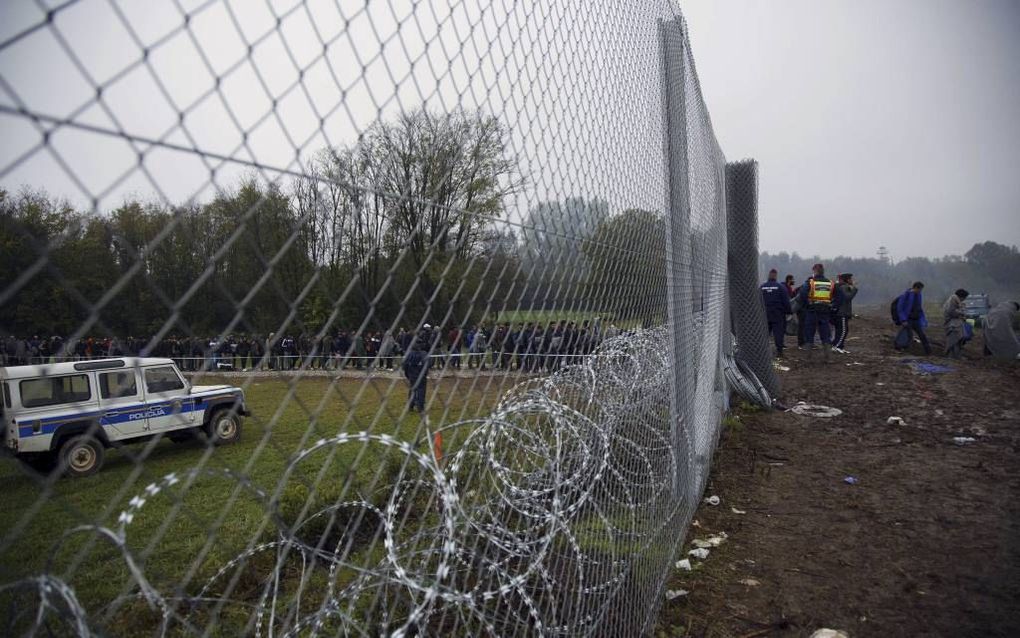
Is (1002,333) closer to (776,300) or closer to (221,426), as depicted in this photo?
(776,300)

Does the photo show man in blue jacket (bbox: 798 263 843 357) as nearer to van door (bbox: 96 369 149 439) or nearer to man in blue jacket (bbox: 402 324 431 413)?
van door (bbox: 96 369 149 439)

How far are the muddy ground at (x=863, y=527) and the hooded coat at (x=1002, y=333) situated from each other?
18.4 ft

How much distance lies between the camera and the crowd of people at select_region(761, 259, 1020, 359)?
12.6 meters

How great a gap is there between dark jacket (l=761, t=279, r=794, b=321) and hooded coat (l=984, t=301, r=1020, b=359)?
14.6ft

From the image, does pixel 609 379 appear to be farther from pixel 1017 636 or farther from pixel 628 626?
pixel 1017 636

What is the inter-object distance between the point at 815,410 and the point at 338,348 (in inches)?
335

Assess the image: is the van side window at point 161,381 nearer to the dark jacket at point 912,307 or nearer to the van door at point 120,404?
the van door at point 120,404

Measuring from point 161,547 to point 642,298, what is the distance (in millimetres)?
5326

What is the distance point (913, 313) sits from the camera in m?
13.4

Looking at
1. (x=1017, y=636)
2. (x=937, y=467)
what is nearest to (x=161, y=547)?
(x=1017, y=636)

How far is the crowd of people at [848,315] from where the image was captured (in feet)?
41.5

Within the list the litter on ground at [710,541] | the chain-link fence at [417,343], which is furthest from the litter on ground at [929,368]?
the litter on ground at [710,541]

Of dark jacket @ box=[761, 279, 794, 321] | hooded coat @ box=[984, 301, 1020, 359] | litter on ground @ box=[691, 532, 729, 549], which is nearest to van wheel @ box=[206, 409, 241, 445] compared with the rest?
litter on ground @ box=[691, 532, 729, 549]

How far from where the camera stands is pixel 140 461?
79 cm
